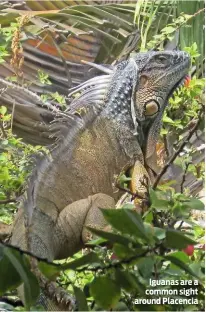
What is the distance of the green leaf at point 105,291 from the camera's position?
88 centimetres

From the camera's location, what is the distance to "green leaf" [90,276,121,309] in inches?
34.7

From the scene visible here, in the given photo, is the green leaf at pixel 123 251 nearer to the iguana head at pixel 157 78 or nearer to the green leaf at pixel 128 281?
the green leaf at pixel 128 281

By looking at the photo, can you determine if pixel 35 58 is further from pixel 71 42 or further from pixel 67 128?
pixel 67 128

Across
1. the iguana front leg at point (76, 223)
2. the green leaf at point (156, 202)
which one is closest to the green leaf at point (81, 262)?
the green leaf at point (156, 202)

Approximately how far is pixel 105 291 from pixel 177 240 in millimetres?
103

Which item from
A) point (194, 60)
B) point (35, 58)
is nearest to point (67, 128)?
point (194, 60)

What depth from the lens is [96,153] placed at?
7.93 ft

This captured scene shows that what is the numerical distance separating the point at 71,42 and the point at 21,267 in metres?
3.91

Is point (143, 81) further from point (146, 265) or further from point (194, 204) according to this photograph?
point (146, 265)

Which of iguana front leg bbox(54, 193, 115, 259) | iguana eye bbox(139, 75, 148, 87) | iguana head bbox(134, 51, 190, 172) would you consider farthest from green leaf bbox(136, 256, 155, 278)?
iguana eye bbox(139, 75, 148, 87)

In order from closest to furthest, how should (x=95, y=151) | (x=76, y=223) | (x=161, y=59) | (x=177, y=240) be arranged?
(x=177, y=240) < (x=76, y=223) < (x=95, y=151) < (x=161, y=59)

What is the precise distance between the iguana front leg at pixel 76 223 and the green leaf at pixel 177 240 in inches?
49.5

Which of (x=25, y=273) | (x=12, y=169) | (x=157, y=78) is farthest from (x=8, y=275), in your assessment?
(x=157, y=78)

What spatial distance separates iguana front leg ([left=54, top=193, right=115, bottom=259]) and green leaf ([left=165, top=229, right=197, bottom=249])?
1.26 meters
